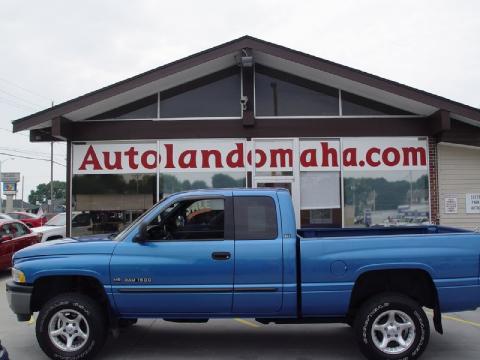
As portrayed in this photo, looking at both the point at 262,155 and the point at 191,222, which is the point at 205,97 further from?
the point at 191,222

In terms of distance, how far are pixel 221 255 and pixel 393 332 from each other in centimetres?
200

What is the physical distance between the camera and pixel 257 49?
12.0 m

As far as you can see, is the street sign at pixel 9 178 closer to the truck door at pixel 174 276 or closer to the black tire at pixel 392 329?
the truck door at pixel 174 276

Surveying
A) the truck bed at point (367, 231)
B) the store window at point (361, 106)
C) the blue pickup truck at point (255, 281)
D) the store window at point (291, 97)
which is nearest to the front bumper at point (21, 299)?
the blue pickup truck at point (255, 281)

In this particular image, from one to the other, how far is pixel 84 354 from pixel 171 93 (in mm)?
8677

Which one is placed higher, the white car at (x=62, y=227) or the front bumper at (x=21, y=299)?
the white car at (x=62, y=227)

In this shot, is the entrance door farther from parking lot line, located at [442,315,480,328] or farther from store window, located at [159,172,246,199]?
parking lot line, located at [442,315,480,328]

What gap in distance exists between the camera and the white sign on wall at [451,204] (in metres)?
12.8

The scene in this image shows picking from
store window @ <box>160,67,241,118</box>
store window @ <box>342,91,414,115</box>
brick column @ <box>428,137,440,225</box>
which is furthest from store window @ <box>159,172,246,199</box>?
brick column @ <box>428,137,440,225</box>

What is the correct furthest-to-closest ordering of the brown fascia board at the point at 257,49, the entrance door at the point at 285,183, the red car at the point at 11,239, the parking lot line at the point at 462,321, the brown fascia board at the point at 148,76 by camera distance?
the entrance door at the point at 285,183, the red car at the point at 11,239, the brown fascia board at the point at 148,76, the brown fascia board at the point at 257,49, the parking lot line at the point at 462,321

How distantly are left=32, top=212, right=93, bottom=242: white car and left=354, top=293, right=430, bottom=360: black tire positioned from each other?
9.13 meters

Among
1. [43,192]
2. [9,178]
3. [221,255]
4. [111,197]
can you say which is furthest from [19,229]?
[43,192]

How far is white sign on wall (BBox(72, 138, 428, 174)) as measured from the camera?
12.6 metres

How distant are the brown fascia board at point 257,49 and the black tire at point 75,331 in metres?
7.40
